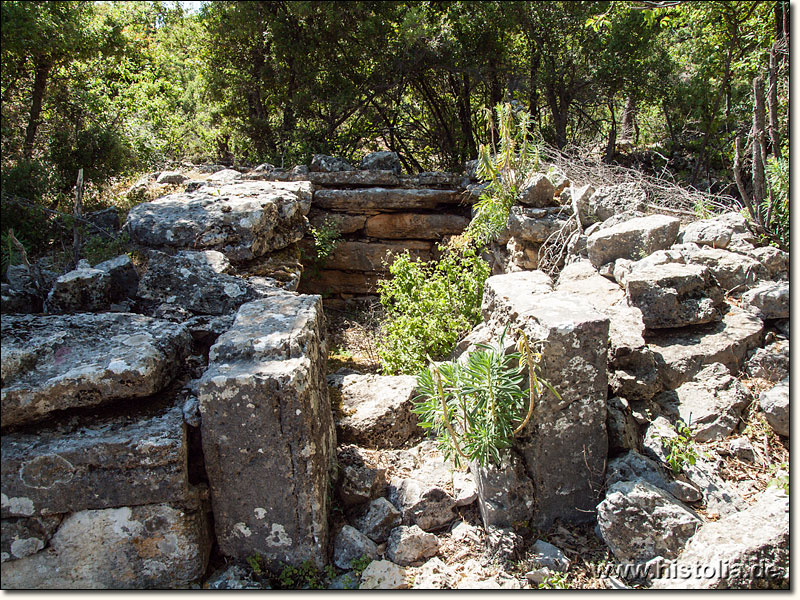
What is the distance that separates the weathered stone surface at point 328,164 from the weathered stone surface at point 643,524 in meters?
5.93

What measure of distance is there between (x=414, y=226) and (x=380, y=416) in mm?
4200

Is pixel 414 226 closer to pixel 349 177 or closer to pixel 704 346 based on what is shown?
pixel 349 177

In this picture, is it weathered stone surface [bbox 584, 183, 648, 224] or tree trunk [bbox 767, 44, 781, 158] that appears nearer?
tree trunk [bbox 767, 44, 781, 158]

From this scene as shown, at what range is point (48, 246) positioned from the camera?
4.82 m

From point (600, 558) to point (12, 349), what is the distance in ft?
10.3

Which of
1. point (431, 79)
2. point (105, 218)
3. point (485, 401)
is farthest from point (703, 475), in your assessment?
point (431, 79)

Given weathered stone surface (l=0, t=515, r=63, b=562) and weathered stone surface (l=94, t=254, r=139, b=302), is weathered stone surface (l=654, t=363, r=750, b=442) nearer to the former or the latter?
weathered stone surface (l=0, t=515, r=63, b=562)

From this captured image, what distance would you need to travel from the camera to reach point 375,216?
7.79 metres

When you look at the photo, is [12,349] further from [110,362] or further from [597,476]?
[597,476]

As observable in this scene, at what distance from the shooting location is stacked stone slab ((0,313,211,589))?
8.93 ft

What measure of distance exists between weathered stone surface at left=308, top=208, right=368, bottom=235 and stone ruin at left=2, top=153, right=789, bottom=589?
2771mm

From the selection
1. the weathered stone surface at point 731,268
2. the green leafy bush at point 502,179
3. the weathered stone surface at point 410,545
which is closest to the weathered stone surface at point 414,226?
the green leafy bush at point 502,179

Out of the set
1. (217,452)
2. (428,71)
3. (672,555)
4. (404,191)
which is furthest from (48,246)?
(428,71)

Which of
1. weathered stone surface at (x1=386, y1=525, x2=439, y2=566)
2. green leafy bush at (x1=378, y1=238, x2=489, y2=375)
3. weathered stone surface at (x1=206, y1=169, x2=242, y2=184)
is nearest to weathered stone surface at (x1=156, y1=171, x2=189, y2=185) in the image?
weathered stone surface at (x1=206, y1=169, x2=242, y2=184)
